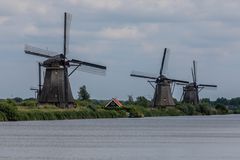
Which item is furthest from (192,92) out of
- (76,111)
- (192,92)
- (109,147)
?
(109,147)

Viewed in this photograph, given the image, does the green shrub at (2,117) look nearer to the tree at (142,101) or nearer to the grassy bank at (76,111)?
the grassy bank at (76,111)

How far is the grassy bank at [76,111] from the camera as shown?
6925cm

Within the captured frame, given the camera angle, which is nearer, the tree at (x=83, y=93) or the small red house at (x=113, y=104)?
the small red house at (x=113, y=104)

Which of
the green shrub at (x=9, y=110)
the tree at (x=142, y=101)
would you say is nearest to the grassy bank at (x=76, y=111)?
the green shrub at (x=9, y=110)

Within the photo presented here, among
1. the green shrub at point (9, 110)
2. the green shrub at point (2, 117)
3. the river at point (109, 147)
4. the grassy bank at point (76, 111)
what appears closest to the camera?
the river at point (109, 147)

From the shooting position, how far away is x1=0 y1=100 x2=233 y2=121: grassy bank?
6925 centimetres

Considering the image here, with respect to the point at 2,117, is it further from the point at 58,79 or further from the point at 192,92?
the point at 192,92

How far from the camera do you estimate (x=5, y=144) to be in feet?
135

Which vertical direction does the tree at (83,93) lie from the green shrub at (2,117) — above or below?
above

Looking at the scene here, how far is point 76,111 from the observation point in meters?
77.7

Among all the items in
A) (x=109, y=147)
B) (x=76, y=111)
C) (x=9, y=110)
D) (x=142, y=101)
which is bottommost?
(x=109, y=147)

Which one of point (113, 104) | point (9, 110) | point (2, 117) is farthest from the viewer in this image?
point (113, 104)

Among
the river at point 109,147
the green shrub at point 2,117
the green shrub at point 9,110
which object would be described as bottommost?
the river at point 109,147

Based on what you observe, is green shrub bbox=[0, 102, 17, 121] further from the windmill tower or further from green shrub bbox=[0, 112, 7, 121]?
the windmill tower
